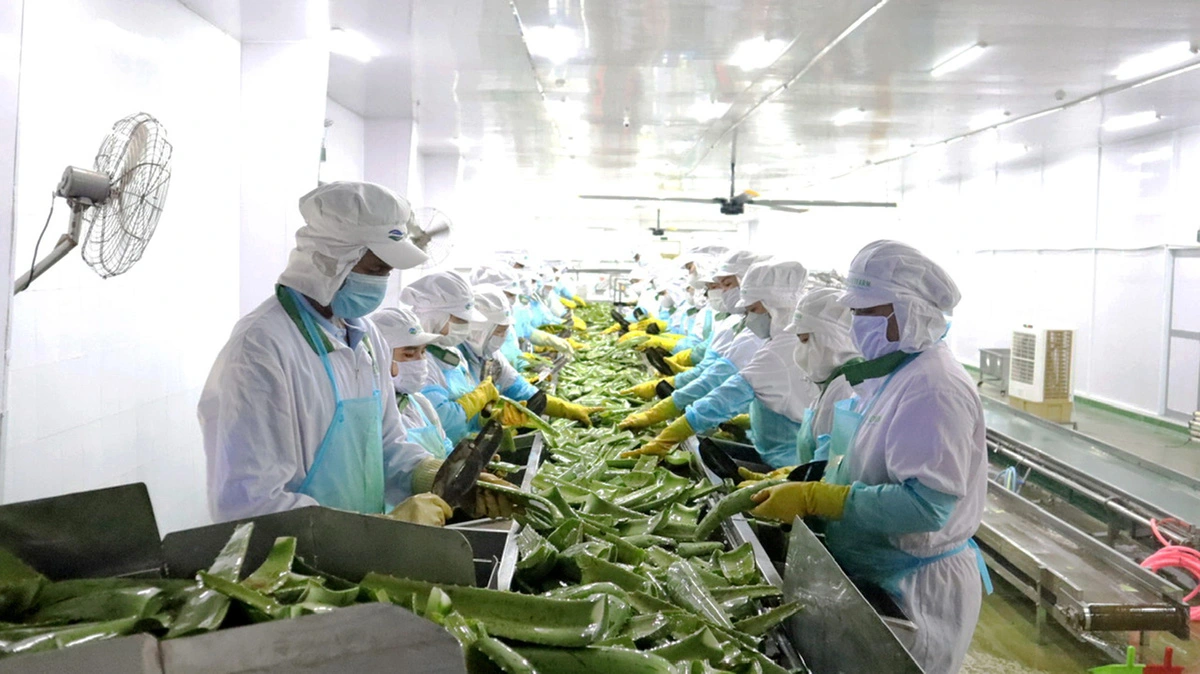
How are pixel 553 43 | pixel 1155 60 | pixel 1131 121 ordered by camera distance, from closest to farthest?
1. pixel 553 43
2. pixel 1155 60
3. pixel 1131 121

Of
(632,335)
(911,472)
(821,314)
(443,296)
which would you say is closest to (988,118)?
(632,335)

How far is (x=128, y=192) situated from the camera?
8.42 feet

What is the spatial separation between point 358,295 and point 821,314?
213 centimetres

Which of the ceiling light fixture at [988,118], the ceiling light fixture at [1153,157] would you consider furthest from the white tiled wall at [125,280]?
the ceiling light fixture at [1153,157]

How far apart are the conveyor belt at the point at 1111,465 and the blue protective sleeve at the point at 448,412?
5353 mm

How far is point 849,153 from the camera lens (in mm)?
12617

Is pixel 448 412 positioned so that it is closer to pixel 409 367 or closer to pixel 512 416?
pixel 512 416

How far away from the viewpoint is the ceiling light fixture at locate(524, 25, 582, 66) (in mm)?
5899

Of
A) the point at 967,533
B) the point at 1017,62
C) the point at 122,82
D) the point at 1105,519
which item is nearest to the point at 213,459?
the point at 967,533

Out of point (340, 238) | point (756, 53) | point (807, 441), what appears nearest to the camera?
point (340, 238)

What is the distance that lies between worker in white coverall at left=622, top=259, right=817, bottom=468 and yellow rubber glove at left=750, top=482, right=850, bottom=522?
1.48 meters

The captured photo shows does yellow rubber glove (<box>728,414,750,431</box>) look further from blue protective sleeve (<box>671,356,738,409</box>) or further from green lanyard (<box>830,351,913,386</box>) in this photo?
green lanyard (<box>830,351,913,386</box>)

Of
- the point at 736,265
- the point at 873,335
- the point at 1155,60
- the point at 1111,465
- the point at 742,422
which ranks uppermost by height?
the point at 1155,60

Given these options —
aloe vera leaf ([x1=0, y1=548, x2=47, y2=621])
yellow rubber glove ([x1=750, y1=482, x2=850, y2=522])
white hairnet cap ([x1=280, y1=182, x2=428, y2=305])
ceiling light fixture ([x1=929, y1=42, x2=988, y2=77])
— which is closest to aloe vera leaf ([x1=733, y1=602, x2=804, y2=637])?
yellow rubber glove ([x1=750, y1=482, x2=850, y2=522])
